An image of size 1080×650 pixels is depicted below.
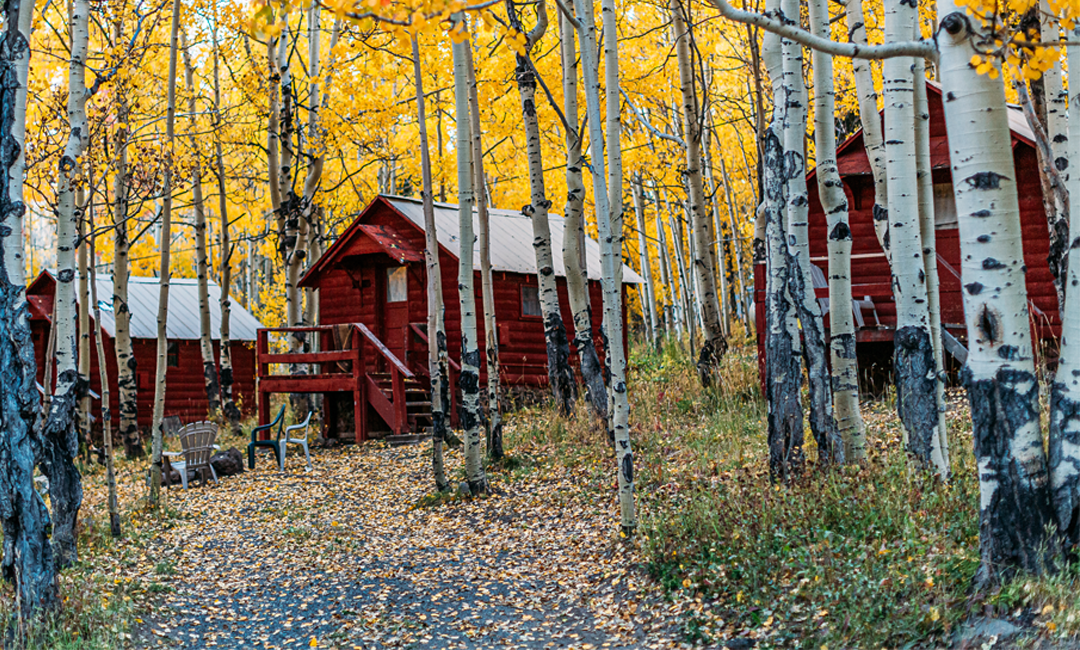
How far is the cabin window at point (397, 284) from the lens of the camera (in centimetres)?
1866

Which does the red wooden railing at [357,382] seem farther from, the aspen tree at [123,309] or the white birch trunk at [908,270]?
the white birch trunk at [908,270]

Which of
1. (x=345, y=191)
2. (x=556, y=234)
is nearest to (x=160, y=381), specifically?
(x=556, y=234)

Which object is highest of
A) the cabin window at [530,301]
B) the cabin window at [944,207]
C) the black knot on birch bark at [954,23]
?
the cabin window at [944,207]

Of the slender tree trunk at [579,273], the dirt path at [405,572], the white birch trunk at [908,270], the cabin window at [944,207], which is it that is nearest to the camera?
the dirt path at [405,572]

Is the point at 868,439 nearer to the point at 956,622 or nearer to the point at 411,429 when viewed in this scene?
the point at 956,622

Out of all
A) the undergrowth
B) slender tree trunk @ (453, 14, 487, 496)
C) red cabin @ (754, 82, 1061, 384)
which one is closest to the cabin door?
red cabin @ (754, 82, 1061, 384)

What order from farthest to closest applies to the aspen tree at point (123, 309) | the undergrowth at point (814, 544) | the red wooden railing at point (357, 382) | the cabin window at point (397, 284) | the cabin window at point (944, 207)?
the cabin window at point (397, 284)
the red wooden railing at point (357, 382)
the cabin window at point (944, 207)
the aspen tree at point (123, 309)
the undergrowth at point (814, 544)

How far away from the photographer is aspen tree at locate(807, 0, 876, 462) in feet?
24.5

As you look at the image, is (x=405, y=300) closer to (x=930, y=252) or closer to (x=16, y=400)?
(x=930, y=252)

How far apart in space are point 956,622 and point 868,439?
446 cm

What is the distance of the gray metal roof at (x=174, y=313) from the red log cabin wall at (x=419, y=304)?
5.71 meters

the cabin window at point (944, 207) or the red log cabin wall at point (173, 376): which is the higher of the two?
the cabin window at point (944, 207)

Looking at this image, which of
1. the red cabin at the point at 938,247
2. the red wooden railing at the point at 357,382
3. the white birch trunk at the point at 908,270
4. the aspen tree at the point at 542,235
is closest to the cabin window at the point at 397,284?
the red wooden railing at the point at 357,382

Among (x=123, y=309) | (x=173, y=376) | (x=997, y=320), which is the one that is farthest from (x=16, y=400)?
(x=173, y=376)
